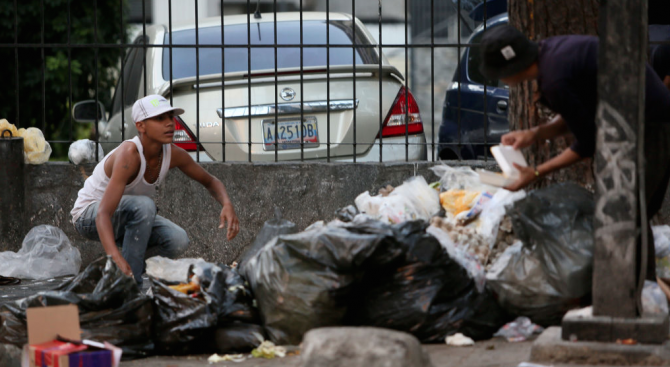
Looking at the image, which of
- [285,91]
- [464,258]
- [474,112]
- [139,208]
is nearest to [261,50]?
[285,91]

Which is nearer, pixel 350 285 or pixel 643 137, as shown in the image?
pixel 643 137

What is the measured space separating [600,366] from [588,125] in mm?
988

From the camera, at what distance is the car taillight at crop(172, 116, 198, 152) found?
6344mm

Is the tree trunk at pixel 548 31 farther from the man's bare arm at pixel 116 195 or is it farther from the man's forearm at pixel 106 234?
the man's forearm at pixel 106 234

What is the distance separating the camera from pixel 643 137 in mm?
3660

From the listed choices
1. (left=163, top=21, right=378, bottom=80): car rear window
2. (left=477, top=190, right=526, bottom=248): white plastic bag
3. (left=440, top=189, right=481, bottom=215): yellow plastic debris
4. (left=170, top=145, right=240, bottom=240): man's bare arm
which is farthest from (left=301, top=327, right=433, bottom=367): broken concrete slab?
(left=163, top=21, right=378, bottom=80): car rear window

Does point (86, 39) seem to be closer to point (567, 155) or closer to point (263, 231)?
point (263, 231)

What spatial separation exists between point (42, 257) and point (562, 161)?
402 cm

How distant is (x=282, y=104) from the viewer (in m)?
6.43

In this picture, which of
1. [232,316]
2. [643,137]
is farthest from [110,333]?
[643,137]

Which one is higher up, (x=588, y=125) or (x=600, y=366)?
(x=588, y=125)

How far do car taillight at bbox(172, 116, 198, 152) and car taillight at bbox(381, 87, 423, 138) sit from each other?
4.61ft

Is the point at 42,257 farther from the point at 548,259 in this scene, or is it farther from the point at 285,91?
the point at 548,259

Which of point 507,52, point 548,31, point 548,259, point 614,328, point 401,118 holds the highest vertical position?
point 548,31
